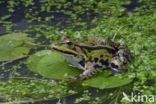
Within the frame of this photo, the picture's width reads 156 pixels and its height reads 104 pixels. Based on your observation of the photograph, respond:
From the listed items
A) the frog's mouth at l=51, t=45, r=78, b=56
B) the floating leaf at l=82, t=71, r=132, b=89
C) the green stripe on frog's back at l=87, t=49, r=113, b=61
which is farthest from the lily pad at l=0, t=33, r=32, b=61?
the floating leaf at l=82, t=71, r=132, b=89

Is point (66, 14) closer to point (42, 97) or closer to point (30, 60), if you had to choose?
point (30, 60)

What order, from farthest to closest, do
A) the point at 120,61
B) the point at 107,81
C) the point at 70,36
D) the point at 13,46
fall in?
1. the point at 70,36
2. the point at 13,46
3. the point at 120,61
4. the point at 107,81

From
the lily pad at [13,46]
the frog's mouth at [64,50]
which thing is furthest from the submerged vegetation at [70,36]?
the frog's mouth at [64,50]


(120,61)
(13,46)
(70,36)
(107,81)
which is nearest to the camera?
(107,81)

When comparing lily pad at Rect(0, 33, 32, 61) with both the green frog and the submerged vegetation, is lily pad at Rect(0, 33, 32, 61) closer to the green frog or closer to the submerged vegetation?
the submerged vegetation

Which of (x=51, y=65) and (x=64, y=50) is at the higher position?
(x=64, y=50)

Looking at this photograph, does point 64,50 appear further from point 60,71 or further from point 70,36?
point 70,36

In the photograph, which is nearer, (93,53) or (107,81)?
(107,81)

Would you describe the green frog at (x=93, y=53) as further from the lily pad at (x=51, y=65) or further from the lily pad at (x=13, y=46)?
the lily pad at (x=13, y=46)

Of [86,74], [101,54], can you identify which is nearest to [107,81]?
[86,74]
